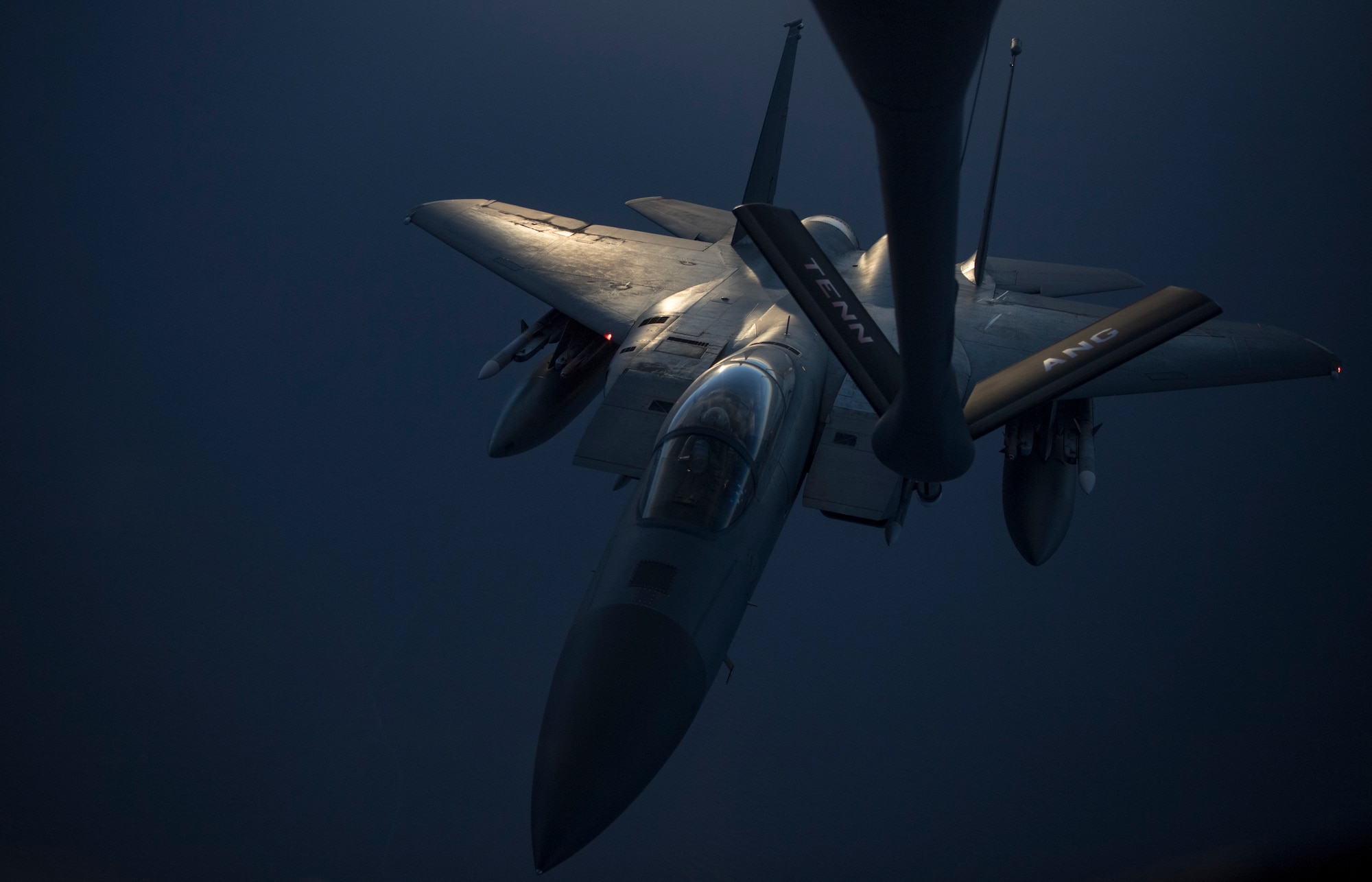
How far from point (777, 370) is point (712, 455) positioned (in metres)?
1.73

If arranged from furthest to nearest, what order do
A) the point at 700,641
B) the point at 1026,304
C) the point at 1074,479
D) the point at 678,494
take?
the point at 1026,304, the point at 1074,479, the point at 678,494, the point at 700,641

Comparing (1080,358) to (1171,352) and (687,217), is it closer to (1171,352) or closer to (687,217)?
(1171,352)

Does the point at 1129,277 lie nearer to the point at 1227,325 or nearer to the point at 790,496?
the point at 1227,325

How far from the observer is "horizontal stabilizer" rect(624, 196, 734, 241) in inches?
615

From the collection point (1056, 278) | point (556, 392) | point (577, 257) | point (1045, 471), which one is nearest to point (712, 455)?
point (556, 392)

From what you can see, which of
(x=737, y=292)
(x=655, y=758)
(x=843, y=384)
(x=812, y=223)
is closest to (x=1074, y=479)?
(x=843, y=384)

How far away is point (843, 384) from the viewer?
29.2ft

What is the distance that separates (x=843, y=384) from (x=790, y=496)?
1.81m

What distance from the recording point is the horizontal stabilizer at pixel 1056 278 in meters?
14.2

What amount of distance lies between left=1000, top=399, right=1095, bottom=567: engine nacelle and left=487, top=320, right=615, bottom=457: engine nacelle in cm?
625

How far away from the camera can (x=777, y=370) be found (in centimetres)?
800

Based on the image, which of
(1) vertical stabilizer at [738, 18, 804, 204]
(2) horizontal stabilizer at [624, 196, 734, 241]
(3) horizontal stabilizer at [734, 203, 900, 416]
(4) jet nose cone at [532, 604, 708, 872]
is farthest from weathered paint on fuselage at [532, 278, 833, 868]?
(2) horizontal stabilizer at [624, 196, 734, 241]

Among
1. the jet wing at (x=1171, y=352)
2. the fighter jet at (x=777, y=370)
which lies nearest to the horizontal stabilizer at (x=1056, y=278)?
the fighter jet at (x=777, y=370)

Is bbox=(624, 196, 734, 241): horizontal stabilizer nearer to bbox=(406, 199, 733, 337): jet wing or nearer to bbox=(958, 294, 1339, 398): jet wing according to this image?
bbox=(406, 199, 733, 337): jet wing
